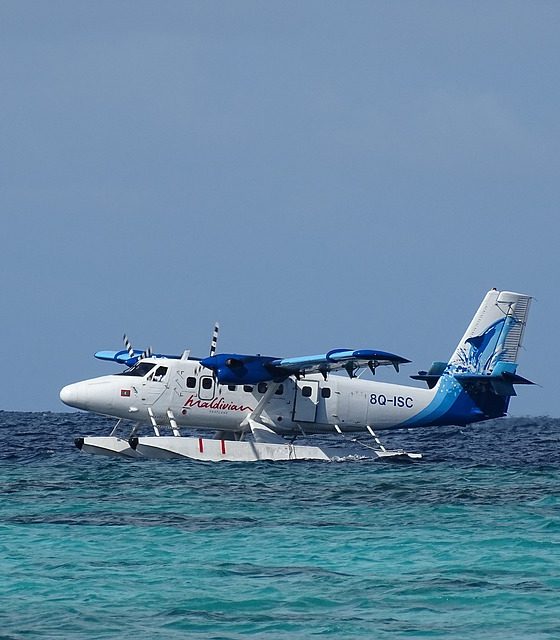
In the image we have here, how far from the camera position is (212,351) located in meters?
31.8

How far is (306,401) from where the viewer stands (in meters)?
32.9

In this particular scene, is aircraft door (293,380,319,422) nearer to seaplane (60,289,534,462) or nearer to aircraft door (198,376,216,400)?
seaplane (60,289,534,462)

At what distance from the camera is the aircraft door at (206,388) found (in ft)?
104

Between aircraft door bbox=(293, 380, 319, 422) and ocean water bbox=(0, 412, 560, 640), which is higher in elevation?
aircraft door bbox=(293, 380, 319, 422)

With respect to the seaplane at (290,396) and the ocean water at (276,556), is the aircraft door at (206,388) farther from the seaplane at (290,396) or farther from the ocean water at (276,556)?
the ocean water at (276,556)

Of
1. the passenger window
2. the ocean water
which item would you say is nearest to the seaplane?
the passenger window

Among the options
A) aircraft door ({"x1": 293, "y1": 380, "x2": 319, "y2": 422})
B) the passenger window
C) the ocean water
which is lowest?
the ocean water

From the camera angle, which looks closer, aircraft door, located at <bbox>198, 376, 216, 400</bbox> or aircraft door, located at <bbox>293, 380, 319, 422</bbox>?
aircraft door, located at <bbox>198, 376, 216, 400</bbox>

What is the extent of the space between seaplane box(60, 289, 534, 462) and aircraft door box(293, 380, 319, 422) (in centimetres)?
3

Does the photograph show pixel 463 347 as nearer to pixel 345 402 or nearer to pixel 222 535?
pixel 345 402

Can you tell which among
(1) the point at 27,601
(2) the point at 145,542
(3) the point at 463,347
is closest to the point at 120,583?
(1) the point at 27,601

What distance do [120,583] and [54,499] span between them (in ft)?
26.3

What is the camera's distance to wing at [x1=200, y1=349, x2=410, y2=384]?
98.2 feet

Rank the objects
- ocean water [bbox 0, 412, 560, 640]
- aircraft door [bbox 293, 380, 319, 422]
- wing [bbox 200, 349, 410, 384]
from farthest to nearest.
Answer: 1. aircraft door [bbox 293, 380, 319, 422]
2. wing [bbox 200, 349, 410, 384]
3. ocean water [bbox 0, 412, 560, 640]
